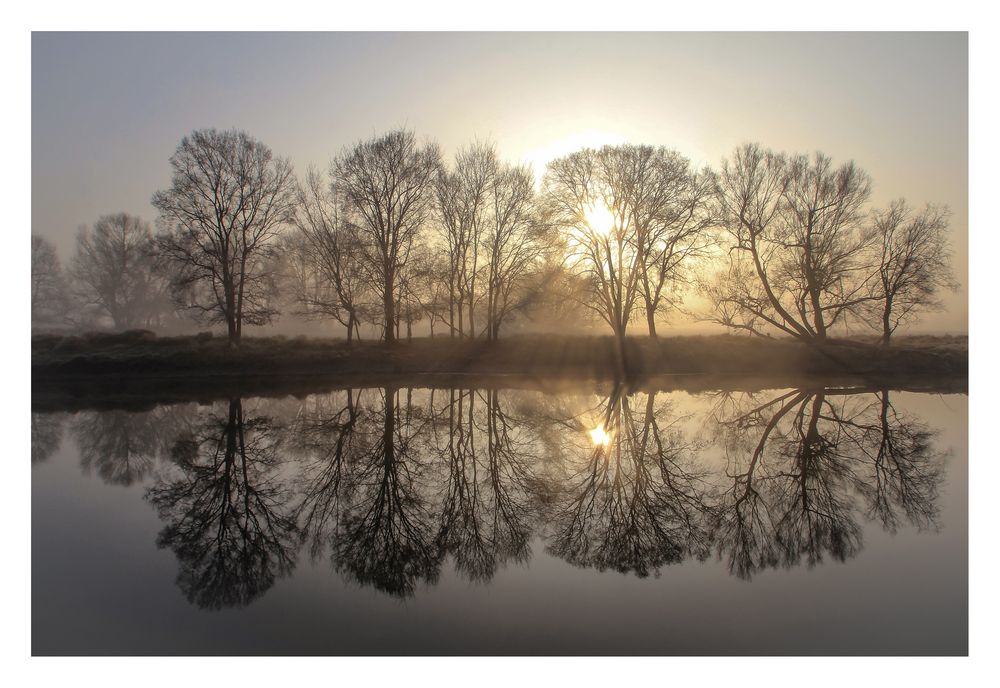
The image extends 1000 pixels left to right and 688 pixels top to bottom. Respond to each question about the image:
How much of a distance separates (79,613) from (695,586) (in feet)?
21.2

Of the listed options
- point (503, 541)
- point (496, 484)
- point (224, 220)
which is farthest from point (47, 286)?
point (503, 541)

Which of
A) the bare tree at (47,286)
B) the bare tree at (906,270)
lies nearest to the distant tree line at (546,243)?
the bare tree at (906,270)

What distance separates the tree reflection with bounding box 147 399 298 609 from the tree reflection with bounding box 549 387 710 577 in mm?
3551

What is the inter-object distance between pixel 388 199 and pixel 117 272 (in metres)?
33.0

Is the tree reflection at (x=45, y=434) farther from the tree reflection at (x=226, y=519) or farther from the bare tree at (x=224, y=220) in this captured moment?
the bare tree at (x=224, y=220)

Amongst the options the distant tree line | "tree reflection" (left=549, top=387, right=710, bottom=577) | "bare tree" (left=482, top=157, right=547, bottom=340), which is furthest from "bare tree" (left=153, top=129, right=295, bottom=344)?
"tree reflection" (left=549, top=387, right=710, bottom=577)

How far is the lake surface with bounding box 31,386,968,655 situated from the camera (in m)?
5.62

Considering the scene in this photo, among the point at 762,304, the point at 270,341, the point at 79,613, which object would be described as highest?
the point at 762,304

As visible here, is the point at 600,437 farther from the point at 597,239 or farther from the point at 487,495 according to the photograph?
the point at 597,239

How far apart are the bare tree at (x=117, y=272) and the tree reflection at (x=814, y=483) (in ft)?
168

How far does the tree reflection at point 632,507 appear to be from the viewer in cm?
718

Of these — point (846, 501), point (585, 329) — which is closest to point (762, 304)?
point (585, 329)

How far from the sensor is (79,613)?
611 cm

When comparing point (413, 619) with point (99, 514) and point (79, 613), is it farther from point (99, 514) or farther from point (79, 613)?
point (99, 514)
